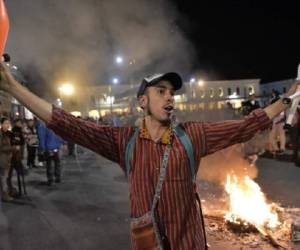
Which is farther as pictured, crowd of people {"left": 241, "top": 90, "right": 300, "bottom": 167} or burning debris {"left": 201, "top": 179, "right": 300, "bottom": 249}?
crowd of people {"left": 241, "top": 90, "right": 300, "bottom": 167}

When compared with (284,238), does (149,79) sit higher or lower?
higher

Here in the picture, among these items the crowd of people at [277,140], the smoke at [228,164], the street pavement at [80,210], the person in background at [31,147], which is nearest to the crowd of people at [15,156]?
the street pavement at [80,210]

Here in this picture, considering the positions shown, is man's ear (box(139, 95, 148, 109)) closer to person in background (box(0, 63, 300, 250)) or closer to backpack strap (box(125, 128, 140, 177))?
person in background (box(0, 63, 300, 250))

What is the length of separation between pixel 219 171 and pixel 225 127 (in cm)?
787

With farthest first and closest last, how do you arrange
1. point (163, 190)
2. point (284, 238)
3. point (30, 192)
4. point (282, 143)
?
point (282, 143)
point (30, 192)
point (284, 238)
point (163, 190)

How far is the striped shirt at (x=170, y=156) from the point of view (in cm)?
215

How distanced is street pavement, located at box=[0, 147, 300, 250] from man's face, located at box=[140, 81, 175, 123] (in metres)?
3.32

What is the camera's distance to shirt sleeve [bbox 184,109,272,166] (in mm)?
2236

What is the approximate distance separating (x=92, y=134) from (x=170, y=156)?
434mm

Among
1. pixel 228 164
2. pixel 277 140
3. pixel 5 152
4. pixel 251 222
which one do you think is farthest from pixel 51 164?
pixel 277 140

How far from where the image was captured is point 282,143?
1161cm

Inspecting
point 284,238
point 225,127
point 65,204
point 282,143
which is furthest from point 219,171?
point 225,127

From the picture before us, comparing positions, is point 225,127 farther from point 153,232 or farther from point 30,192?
point 30,192

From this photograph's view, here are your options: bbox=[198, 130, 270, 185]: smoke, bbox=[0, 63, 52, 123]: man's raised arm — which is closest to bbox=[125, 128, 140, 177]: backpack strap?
bbox=[0, 63, 52, 123]: man's raised arm
